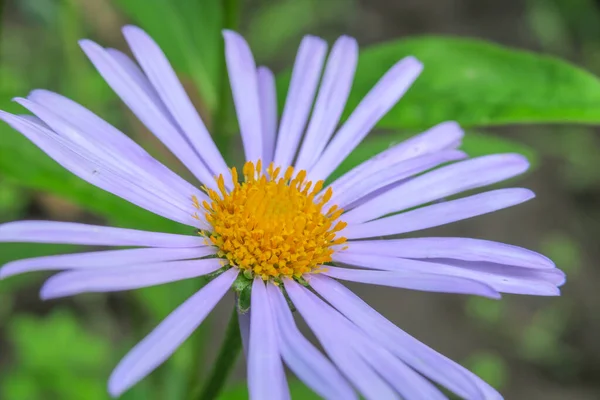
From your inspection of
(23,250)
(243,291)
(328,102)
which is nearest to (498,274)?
(243,291)

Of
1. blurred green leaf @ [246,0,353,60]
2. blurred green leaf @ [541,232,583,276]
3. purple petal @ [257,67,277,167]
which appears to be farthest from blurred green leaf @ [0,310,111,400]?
blurred green leaf @ [541,232,583,276]

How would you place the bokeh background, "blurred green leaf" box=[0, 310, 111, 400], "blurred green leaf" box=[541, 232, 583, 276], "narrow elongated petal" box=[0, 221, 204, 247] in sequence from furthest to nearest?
"blurred green leaf" box=[541, 232, 583, 276] → "blurred green leaf" box=[0, 310, 111, 400] → the bokeh background → "narrow elongated petal" box=[0, 221, 204, 247]

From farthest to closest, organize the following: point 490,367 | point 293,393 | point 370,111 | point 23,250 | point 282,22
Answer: point 282,22 < point 490,367 < point 293,393 < point 23,250 < point 370,111

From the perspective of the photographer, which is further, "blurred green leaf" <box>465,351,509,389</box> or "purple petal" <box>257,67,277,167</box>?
"blurred green leaf" <box>465,351,509,389</box>

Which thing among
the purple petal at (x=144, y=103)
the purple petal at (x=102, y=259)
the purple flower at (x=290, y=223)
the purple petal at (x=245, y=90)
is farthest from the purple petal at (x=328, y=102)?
the purple petal at (x=102, y=259)

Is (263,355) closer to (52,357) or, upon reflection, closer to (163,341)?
(163,341)

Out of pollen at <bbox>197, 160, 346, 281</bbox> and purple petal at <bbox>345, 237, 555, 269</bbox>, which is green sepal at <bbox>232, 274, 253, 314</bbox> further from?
purple petal at <bbox>345, 237, 555, 269</bbox>
